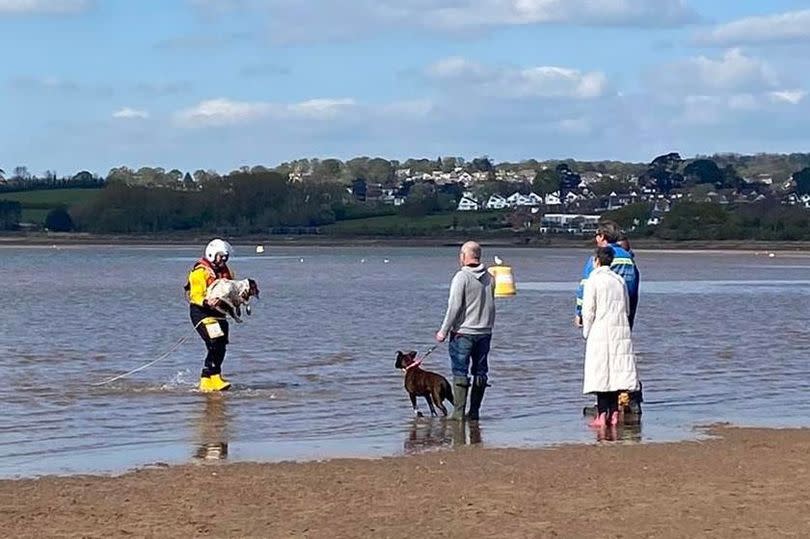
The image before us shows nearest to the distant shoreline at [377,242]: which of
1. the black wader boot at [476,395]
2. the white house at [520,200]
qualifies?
the white house at [520,200]

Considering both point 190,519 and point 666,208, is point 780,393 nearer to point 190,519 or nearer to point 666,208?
point 190,519

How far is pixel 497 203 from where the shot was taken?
162 m

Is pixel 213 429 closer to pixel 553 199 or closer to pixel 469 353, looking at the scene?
pixel 469 353

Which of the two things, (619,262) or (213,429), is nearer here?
(213,429)

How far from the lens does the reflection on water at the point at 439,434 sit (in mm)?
12118

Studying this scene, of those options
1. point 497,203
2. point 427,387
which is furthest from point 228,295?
point 497,203

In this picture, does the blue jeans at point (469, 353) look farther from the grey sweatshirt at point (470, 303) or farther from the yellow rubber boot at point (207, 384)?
the yellow rubber boot at point (207, 384)

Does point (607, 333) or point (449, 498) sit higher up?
point (607, 333)

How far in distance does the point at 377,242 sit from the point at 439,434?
11739 cm

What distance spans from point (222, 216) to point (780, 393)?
13268 centimetres

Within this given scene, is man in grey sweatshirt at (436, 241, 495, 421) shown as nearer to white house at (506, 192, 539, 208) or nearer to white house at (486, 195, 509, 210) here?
white house at (486, 195, 509, 210)

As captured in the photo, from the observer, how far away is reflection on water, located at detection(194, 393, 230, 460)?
11719 mm

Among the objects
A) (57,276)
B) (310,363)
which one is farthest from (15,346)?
(57,276)

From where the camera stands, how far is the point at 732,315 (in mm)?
31609
